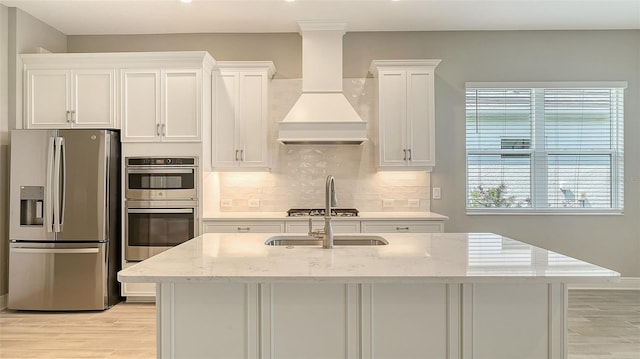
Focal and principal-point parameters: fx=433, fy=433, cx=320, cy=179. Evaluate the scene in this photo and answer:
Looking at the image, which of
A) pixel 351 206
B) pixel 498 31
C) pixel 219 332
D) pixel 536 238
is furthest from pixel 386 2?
pixel 219 332

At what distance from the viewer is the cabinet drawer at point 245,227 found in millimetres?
4086

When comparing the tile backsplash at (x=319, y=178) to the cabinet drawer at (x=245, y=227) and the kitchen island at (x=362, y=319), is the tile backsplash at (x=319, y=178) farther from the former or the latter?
the kitchen island at (x=362, y=319)

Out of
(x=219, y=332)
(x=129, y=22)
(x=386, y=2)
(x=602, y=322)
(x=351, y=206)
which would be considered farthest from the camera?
(x=351, y=206)

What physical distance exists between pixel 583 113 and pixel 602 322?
229cm

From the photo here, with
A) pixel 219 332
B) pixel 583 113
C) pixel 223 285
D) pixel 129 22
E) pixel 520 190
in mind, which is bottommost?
pixel 219 332

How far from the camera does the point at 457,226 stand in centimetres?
473

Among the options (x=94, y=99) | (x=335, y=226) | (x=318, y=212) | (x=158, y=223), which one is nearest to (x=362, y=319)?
(x=335, y=226)

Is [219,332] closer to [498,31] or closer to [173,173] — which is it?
[173,173]

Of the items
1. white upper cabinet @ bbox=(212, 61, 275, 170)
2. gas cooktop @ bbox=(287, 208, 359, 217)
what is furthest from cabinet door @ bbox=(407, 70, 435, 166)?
white upper cabinet @ bbox=(212, 61, 275, 170)

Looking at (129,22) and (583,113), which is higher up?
(129,22)

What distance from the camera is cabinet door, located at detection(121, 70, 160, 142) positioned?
4.14 metres

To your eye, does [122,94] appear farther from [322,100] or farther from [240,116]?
[322,100]

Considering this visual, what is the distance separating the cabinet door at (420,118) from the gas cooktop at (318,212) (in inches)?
30.6

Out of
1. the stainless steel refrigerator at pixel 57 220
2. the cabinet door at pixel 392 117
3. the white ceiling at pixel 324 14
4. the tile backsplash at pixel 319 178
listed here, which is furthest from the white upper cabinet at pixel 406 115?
the stainless steel refrigerator at pixel 57 220
